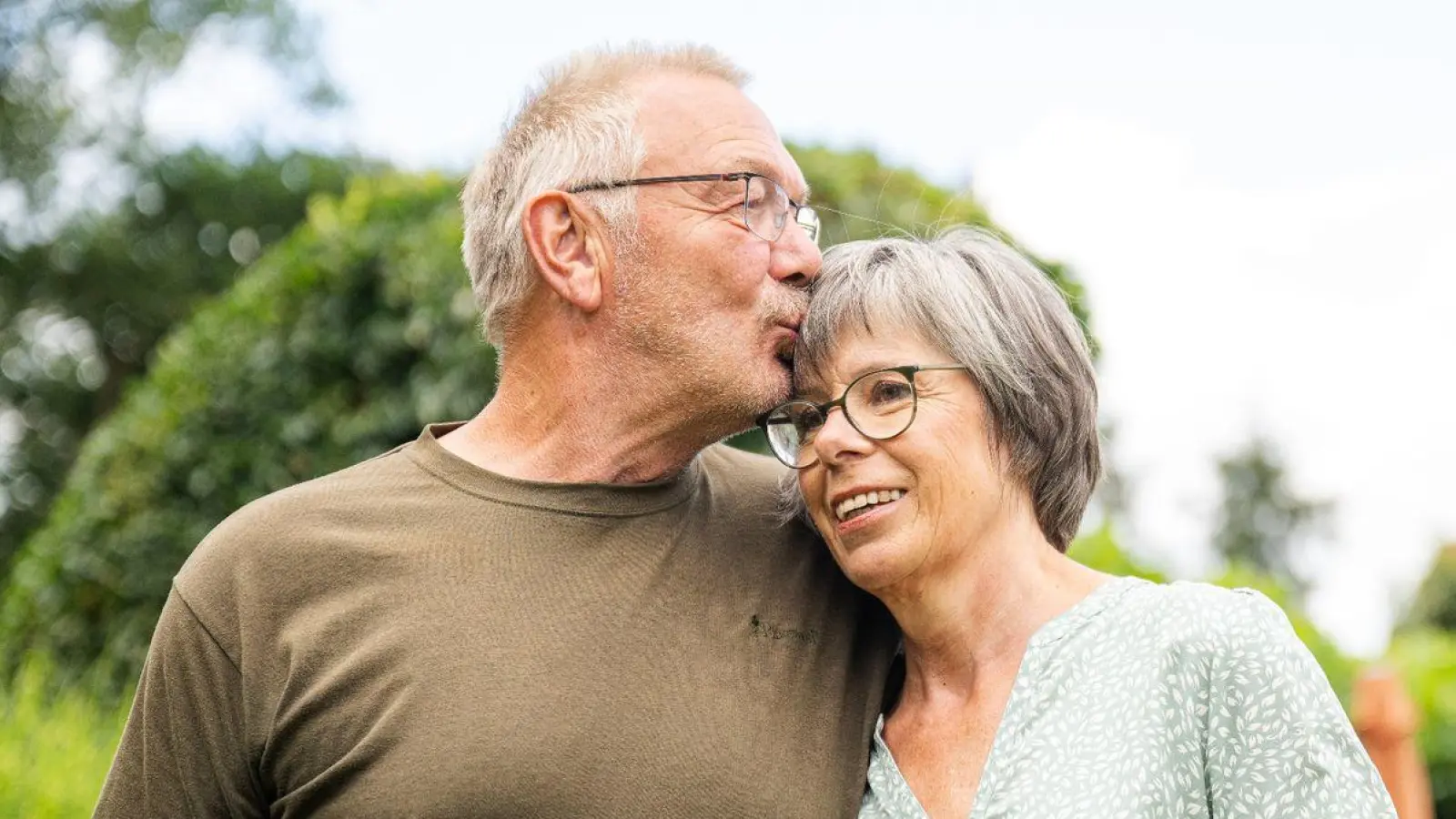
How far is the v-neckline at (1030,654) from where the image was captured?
2.42 meters

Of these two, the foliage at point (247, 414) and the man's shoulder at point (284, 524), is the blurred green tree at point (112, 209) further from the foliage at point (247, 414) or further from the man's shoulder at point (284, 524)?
the man's shoulder at point (284, 524)

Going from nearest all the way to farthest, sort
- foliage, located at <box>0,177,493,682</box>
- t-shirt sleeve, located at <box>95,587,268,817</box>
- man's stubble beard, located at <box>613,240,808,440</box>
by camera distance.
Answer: t-shirt sleeve, located at <box>95,587,268,817</box> → man's stubble beard, located at <box>613,240,808,440</box> → foliage, located at <box>0,177,493,682</box>

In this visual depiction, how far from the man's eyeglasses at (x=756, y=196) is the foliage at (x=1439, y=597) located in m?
18.9

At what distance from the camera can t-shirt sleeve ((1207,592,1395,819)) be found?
2.17m

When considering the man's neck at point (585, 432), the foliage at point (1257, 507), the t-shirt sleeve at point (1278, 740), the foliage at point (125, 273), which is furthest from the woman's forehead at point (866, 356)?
the foliage at point (1257, 507)

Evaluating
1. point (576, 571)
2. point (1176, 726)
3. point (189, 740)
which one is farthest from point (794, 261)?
point (189, 740)

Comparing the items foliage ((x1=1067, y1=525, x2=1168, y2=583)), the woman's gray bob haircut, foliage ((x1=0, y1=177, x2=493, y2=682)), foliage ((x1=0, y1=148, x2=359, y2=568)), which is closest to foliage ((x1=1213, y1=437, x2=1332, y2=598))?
foliage ((x1=0, y1=148, x2=359, y2=568))

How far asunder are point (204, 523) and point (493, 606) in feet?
14.2

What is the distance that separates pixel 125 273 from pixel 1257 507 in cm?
2160

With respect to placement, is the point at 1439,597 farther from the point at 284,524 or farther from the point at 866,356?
the point at 284,524

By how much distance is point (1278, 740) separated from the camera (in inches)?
87.3

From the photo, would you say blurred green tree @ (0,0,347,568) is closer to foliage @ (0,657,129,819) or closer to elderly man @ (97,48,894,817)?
Result: foliage @ (0,657,129,819)

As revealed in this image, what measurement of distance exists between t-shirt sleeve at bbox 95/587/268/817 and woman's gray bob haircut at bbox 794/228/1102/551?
1.20m

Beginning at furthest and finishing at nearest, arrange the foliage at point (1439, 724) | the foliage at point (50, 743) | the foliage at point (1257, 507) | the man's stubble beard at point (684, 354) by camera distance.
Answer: the foliage at point (1257, 507) < the foliage at point (1439, 724) < the foliage at point (50, 743) < the man's stubble beard at point (684, 354)
